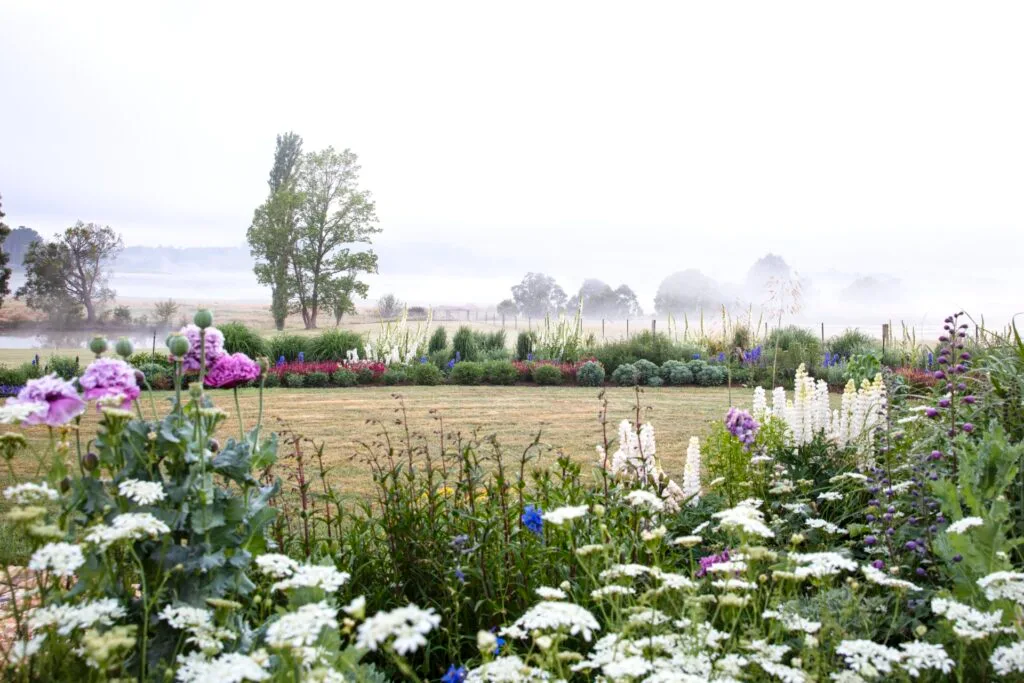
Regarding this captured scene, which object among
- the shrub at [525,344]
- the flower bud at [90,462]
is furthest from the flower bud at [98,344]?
the shrub at [525,344]

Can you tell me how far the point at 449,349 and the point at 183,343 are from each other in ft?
44.1

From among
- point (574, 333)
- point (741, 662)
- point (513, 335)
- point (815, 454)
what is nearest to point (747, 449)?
point (815, 454)

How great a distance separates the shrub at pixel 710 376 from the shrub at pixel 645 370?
72 cm

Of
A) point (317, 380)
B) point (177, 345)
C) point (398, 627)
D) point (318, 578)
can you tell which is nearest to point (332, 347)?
point (317, 380)

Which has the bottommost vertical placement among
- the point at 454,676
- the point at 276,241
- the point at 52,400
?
the point at 454,676

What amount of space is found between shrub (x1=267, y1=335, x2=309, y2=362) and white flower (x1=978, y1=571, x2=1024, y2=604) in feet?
47.2

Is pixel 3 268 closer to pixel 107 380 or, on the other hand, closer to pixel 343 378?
pixel 343 378

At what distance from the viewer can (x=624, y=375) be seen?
13.6 m

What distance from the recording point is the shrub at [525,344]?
Answer: 1576cm

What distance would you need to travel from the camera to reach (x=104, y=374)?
7.27 ft

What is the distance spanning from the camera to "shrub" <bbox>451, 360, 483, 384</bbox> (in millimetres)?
13766

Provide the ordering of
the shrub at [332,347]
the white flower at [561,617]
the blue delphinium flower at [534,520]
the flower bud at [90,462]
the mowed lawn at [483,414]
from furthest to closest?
the shrub at [332,347] < the mowed lawn at [483,414] < the blue delphinium flower at [534,520] < the flower bud at [90,462] < the white flower at [561,617]

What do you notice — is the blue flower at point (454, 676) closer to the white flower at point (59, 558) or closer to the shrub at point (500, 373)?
the white flower at point (59, 558)

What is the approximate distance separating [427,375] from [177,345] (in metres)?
11.8
